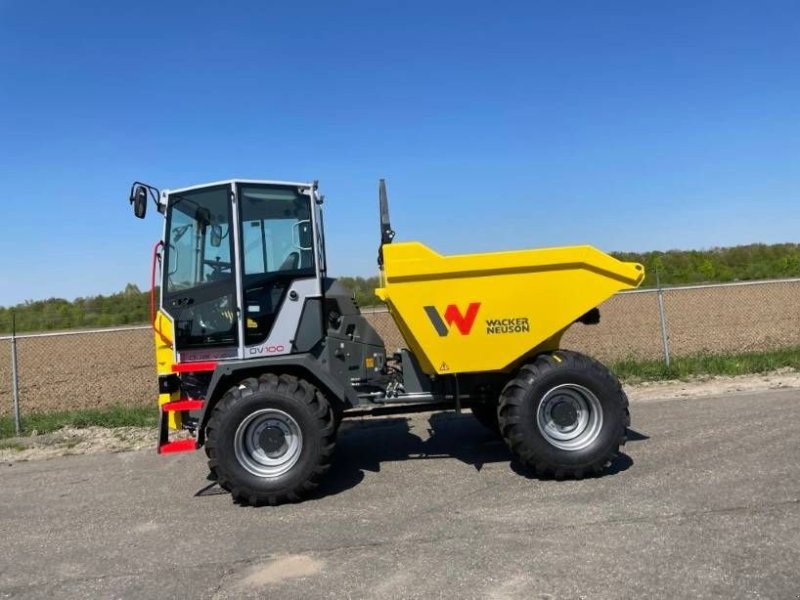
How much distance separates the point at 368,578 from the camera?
390cm

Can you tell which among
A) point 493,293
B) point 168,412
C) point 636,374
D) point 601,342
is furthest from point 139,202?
point 601,342

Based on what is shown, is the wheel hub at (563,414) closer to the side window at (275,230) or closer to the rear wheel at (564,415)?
the rear wheel at (564,415)

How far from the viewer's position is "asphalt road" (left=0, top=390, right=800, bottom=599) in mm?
3787

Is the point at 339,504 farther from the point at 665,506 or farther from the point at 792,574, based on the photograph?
the point at 792,574

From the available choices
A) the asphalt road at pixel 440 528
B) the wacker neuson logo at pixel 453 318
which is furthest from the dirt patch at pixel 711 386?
the wacker neuson logo at pixel 453 318

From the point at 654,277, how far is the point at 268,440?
3228 centimetres

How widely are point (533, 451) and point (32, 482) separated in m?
5.13

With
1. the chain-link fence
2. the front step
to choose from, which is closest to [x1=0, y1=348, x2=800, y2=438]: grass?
the chain-link fence

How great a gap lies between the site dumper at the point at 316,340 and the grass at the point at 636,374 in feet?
13.1

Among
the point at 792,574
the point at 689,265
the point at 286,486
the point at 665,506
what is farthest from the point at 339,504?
the point at 689,265

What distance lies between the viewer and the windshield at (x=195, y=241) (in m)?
5.93

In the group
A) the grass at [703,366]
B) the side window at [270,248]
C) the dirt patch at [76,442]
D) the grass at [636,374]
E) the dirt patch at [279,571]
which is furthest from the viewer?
the grass at [703,366]

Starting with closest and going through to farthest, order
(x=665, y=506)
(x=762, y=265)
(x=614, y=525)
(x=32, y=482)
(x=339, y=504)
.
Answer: (x=614, y=525) < (x=665, y=506) < (x=339, y=504) < (x=32, y=482) < (x=762, y=265)

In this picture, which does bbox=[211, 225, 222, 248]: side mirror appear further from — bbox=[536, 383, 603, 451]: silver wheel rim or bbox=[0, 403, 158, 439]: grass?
bbox=[0, 403, 158, 439]: grass
